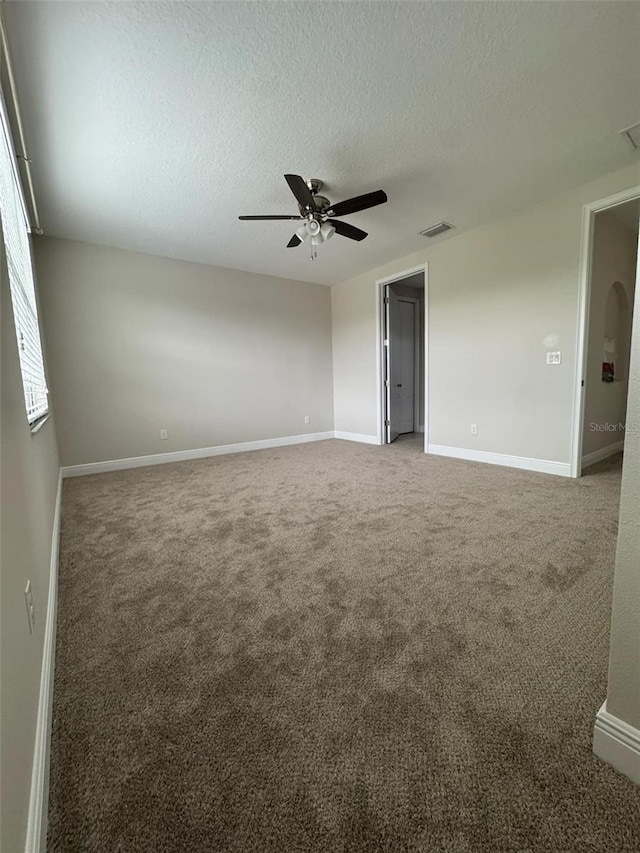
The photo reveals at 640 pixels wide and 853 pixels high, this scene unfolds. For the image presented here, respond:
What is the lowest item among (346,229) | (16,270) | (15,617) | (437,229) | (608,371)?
(15,617)

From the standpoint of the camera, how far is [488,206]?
3264 mm

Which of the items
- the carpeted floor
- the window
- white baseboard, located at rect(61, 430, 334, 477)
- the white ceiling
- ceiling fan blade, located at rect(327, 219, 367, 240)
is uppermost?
the white ceiling

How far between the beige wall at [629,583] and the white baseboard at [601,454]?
3403 mm

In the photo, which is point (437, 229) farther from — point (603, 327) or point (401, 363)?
point (401, 363)

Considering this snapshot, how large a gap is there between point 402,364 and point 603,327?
286 cm

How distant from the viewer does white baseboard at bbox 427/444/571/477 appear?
3342 mm

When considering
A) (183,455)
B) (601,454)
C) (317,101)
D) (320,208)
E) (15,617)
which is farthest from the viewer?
(183,455)

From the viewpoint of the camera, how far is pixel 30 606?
3.24 feet

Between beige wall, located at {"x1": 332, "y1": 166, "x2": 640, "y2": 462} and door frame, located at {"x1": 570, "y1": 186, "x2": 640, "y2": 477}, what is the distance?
0.15ft

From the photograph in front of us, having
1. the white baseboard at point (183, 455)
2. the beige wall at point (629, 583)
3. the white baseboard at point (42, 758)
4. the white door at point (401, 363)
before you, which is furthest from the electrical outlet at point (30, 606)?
the white door at point (401, 363)

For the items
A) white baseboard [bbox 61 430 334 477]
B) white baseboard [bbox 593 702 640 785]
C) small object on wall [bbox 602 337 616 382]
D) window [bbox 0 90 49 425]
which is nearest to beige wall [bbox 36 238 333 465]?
white baseboard [bbox 61 430 334 477]

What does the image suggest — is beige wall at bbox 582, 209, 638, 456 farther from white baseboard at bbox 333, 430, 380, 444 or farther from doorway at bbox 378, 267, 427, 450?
white baseboard at bbox 333, 430, 380, 444

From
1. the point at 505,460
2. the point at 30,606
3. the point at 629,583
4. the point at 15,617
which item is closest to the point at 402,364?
the point at 505,460

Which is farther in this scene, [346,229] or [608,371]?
[608,371]
